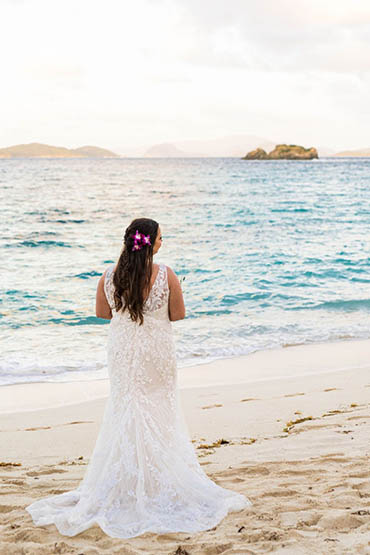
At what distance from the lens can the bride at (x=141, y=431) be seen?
3.35 m

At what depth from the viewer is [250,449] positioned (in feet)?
15.4

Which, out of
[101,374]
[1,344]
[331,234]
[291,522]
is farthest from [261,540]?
[331,234]

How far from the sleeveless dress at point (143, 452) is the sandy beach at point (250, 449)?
175mm

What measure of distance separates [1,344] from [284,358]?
483cm

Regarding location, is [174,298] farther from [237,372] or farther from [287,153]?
[287,153]

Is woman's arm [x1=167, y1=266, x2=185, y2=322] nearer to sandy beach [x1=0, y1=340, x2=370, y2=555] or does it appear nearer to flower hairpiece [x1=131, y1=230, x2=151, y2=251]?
flower hairpiece [x1=131, y1=230, x2=151, y2=251]

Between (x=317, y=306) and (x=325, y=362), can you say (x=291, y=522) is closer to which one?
(x=325, y=362)

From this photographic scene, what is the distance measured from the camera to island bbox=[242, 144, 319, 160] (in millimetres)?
127812

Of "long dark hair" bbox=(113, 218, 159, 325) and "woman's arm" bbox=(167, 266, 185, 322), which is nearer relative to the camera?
"long dark hair" bbox=(113, 218, 159, 325)

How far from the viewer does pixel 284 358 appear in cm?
845

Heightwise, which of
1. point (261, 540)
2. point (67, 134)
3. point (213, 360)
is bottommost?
point (213, 360)

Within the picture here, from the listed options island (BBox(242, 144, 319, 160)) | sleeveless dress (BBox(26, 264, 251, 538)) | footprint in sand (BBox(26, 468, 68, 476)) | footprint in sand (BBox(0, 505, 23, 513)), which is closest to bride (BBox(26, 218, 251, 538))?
sleeveless dress (BBox(26, 264, 251, 538))

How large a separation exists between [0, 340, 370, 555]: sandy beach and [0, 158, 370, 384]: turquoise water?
1.01 metres

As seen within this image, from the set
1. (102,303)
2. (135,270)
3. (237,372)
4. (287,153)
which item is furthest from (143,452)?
(287,153)
